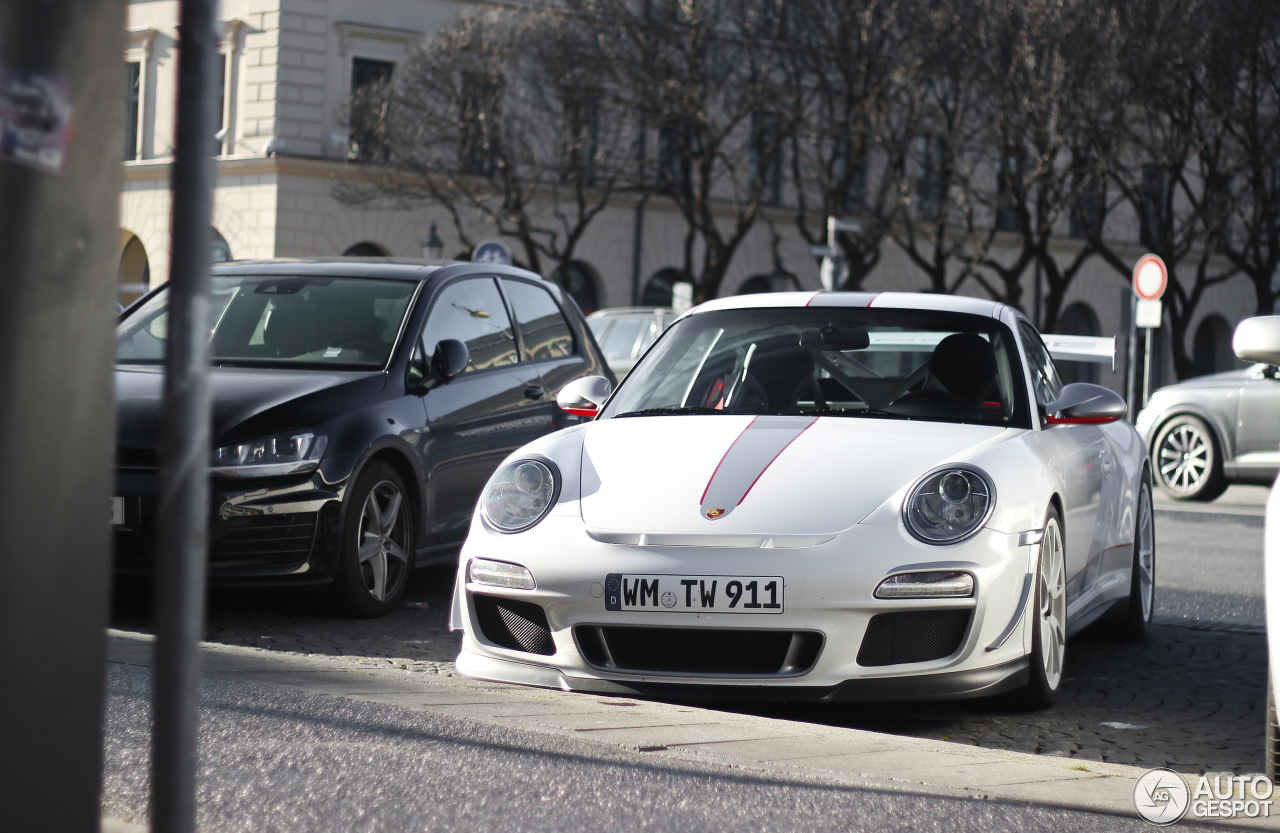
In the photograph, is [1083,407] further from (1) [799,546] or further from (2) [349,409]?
(2) [349,409]

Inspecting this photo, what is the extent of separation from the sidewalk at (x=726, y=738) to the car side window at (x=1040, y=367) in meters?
2.05

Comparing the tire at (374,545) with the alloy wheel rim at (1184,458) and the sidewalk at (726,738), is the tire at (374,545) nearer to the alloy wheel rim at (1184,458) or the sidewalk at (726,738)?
the sidewalk at (726,738)

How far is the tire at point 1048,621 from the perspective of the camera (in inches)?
212

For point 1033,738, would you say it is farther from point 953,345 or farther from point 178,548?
point 178,548

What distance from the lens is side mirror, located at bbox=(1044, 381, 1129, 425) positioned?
6.19 m

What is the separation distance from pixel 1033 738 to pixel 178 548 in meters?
3.54

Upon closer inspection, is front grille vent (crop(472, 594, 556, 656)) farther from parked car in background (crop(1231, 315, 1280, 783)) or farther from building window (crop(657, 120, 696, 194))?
building window (crop(657, 120, 696, 194))

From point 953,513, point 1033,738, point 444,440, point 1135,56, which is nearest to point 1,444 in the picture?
point 953,513

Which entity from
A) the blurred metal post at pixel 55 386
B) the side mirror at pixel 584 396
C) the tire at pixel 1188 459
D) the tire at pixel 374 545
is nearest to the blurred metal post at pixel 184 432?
the blurred metal post at pixel 55 386

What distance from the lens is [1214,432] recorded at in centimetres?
1623

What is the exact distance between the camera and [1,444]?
226cm

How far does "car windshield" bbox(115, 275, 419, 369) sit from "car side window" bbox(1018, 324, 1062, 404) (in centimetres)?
285

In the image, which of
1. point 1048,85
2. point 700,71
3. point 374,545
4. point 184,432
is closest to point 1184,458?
point 374,545

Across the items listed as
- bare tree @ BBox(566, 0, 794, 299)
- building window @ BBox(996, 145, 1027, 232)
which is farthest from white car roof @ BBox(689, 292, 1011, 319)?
bare tree @ BBox(566, 0, 794, 299)
